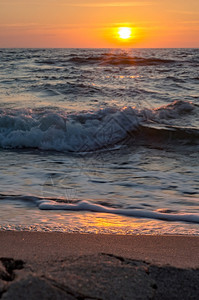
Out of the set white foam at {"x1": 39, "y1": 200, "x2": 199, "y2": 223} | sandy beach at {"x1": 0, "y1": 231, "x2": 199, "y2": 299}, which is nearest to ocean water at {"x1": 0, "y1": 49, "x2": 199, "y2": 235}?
white foam at {"x1": 39, "y1": 200, "x2": 199, "y2": 223}

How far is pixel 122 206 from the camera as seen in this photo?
11.0 ft

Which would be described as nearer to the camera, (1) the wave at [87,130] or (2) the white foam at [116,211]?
(2) the white foam at [116,211]

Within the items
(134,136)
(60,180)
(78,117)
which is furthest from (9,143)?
(60,180)

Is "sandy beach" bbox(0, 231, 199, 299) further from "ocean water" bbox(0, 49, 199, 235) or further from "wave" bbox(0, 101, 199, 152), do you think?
"wave" bbox(0, 101, 199, 152)

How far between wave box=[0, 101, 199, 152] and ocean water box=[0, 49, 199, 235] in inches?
0.7

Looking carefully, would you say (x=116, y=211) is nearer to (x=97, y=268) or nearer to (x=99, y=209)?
(x=99, y=209)

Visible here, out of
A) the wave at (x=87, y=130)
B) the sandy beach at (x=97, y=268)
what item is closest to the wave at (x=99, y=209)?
the sandy beach at (x=97, y=268)

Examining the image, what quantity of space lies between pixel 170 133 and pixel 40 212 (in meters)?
4.70

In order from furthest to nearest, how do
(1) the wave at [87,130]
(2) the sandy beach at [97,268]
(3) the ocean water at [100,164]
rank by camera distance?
(1) the wave at [87,130], (3) the ocean water at [100,164], (2) the sandy beach at [97,268]

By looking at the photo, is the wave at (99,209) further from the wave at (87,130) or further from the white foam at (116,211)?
the wave at (87,130)

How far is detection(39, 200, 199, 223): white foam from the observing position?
3.08 meters

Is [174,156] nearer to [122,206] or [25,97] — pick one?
[122,206]

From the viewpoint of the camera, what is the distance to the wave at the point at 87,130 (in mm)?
6746

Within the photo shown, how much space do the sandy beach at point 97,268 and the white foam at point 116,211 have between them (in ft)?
1.92
